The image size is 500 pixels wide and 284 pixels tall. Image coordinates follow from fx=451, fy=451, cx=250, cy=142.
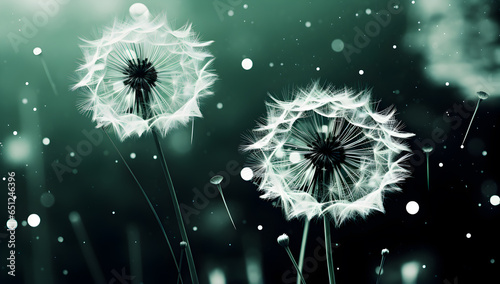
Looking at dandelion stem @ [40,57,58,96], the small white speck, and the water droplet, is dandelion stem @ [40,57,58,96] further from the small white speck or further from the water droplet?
the water droplet

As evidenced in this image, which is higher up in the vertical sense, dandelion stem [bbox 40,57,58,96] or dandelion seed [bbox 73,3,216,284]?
dandelion stem [bbox 40,57,58,96]

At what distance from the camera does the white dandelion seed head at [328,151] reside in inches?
70.1

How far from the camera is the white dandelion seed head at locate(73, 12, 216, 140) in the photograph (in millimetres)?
1864

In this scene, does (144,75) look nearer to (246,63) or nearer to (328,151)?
(246,63)

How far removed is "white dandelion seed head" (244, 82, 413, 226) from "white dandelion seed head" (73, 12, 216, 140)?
37 centimetres

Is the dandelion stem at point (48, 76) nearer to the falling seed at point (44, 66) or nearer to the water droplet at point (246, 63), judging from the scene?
the falling seed at point (44, 66)

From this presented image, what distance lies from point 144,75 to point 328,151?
82 centimetres

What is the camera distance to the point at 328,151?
1793 mm

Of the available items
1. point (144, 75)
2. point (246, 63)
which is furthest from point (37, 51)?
point (246, 63)

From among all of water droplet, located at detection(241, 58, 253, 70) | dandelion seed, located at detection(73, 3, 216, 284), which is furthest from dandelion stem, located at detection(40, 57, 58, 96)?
water droplet, located at detection(241, 58, 253, 70)

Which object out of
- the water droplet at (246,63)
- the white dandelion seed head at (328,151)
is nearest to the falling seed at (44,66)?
the water droplet at (246,63)

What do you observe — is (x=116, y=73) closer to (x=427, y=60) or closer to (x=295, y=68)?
(x=295, y=68)

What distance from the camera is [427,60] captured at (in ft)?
7.18

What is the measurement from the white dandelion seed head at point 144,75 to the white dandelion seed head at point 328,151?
367 mm
